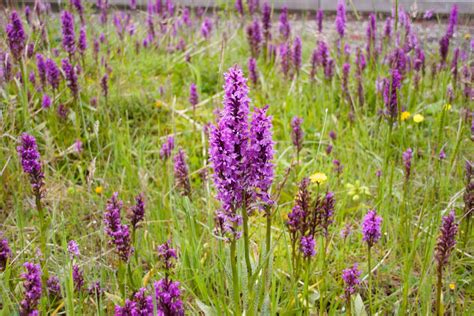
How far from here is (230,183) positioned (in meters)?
1.49

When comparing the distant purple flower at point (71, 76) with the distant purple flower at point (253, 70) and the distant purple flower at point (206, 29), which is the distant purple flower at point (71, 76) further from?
the distant purple flower at point (206, 29)

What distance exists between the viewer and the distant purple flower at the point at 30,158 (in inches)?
73.4

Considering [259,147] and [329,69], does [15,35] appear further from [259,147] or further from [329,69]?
[329,69]

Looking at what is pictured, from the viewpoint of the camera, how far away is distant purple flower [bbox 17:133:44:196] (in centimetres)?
187

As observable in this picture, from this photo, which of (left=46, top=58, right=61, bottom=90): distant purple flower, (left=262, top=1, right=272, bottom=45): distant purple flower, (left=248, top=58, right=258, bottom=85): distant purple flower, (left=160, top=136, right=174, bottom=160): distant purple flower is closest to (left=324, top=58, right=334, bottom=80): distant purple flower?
(left=248, top=58, right=258, bottom=85): distant purple flower

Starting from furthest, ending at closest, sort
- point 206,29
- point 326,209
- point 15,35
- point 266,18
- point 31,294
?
point 206,29 < point 266,18 < point 15,35 < point 326,209 < point 31,294

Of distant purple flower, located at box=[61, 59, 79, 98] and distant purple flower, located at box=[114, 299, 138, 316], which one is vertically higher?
distant purple flower, located at box=[61, 59, 79, 98]

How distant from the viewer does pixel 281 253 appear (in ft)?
7.86

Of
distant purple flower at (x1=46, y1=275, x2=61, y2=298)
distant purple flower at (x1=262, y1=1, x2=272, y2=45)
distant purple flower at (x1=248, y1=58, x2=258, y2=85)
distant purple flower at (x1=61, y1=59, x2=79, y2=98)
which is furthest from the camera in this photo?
distant purple flower at (x1=262, y1=1, x2=272, y2=45)

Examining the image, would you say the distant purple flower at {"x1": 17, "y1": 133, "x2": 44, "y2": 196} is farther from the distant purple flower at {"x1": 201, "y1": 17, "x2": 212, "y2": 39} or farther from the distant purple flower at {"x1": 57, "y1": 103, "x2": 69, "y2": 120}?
the distant purple flower at {"x1": 201, "y1": 17, "x2": 212, "y2": 39}

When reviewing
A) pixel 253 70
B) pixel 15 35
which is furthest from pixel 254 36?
pixel 15 35

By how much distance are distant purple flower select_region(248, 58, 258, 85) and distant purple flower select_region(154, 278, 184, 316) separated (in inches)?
102

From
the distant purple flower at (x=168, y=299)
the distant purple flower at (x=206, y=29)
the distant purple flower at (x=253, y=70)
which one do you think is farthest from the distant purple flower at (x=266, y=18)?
the distant purple flower at (x=168, y=299)

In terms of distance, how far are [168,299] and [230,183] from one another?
1.07ft
